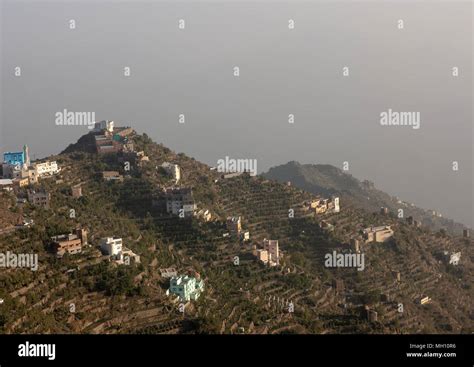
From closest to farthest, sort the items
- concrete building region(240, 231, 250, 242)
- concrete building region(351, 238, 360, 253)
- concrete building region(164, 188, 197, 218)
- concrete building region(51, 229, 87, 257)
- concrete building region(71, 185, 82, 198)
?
concrete building region(51, 229, 87, 257) → concrete building region(71, 185, 82, 198) → concrete building region(240, 231, 250, 242) → concrete building region(164, 188, 197, 218) → concrete building region(351, 238, 360, 253)

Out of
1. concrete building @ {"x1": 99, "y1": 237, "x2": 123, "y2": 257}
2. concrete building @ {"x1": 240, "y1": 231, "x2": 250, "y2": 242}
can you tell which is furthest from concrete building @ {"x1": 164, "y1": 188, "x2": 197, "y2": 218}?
concrete building @ {"x1": 99, "y1": 237, "x2": 123, "y2": 257}

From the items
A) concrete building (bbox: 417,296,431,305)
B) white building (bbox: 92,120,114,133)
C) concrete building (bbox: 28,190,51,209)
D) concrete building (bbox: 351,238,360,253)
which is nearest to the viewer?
concrete building (bbox: 28,190,51,209)

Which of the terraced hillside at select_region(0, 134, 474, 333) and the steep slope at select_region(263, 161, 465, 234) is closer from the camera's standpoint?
the terraced hillside at select_region(0, 134, 474, 333)

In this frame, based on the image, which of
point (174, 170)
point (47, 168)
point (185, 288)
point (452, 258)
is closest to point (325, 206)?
point (452, 258)

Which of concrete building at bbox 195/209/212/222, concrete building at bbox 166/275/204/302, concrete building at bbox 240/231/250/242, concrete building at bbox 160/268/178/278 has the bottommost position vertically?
concrete building at bbox 166/275/204/302

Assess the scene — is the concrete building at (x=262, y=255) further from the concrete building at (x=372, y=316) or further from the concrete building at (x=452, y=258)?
the concrete building at (x=452, y=258)

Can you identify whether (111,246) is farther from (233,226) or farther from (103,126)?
(103,126)

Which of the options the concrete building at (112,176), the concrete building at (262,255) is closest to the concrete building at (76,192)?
the concrete building at (112,176)

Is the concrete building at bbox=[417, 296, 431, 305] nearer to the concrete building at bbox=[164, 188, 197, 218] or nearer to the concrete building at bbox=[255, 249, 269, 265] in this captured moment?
the concrete building at bbox=[255, 249, 269, 265]

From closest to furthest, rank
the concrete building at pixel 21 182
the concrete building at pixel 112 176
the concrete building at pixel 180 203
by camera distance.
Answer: the concrete building at pixel 21 182 → the concrete building at pixel 180 203 → the concrete building at pixel 112 176
